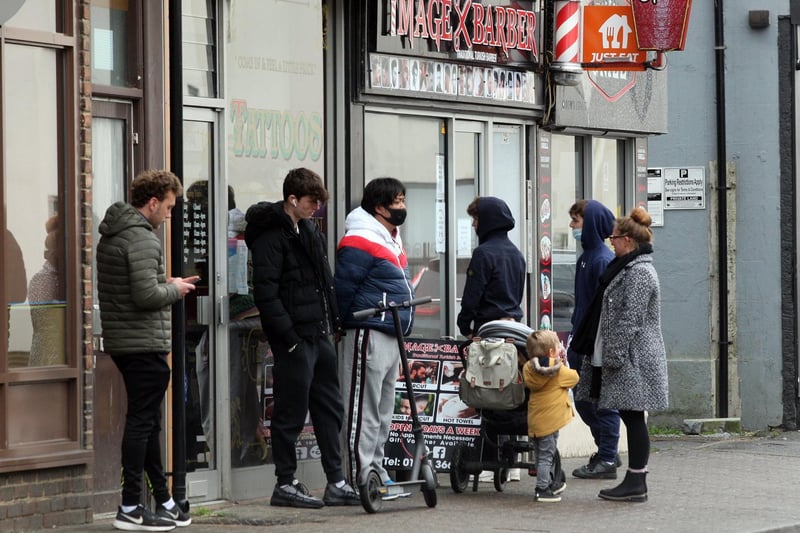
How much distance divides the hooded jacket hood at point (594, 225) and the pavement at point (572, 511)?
5.88 feet

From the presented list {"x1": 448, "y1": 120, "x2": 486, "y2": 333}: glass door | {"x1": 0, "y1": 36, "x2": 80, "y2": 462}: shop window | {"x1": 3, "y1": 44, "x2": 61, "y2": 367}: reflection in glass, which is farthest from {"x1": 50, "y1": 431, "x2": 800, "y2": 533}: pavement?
{"x1": 448, "y1": 120, "x2": 486, "y2": 333}: glass door

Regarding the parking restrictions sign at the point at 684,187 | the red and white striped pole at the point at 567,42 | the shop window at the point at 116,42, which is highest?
the red and white striped pole at the point at 567,42

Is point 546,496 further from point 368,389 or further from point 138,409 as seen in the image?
point 138,409

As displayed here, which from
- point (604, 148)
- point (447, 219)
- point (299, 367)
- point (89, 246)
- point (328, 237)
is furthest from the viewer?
point (604, 148)

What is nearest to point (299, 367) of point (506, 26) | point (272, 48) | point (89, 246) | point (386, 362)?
point (386, 362)

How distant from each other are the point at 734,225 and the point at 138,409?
30.2 ft

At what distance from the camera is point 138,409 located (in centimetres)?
833

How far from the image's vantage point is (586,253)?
451 inches

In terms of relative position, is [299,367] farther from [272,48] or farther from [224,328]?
[272,48]

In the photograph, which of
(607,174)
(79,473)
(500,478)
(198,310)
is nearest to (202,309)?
(198,310)

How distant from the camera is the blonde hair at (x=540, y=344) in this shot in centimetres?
Answer: 988

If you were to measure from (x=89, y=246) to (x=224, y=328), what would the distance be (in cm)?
149

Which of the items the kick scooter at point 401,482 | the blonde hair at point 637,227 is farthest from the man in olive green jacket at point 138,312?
the blonde hair at point 637,227

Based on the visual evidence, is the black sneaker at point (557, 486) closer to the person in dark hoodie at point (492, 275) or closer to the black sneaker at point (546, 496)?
the black sneaker at point (546, 496)
